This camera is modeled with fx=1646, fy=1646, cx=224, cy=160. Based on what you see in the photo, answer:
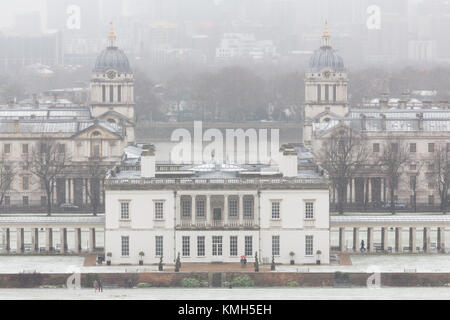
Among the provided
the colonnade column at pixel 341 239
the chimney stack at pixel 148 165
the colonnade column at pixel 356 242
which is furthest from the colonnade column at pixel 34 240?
the colonnade column at pixel 356 242

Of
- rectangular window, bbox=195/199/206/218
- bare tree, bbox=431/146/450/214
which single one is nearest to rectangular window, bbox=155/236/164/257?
rectangular window, bbox=195/199/206/218

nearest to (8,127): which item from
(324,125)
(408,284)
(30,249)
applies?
(324,125)

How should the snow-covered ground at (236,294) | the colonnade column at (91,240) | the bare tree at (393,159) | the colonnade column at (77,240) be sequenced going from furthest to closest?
the bare tree at (393,159) → the colonnade column at (77,240) → the colonnade column at (91,240) → the snow-covered ground at (236,294)

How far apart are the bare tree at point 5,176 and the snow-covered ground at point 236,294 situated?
29.3 metres

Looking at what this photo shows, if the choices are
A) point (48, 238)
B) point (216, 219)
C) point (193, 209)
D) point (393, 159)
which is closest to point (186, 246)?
point (193, 209)

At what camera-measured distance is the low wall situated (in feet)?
269

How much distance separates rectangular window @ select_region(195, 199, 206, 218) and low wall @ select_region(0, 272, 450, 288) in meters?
5.76

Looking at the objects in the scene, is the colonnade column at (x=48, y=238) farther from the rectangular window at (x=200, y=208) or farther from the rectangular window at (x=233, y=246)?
the rectangular window at (x=233, y=246)

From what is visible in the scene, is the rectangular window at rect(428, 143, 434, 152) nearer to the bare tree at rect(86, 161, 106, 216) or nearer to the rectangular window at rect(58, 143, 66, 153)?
the bare tree at rect(86, 161, 106, 216)

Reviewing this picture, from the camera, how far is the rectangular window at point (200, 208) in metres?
88.0

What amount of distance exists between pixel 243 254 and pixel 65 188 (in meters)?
34.5

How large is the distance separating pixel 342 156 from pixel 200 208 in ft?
104

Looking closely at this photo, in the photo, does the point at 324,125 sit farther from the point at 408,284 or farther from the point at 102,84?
the point at 408,284

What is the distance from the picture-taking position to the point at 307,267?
8612 centimetres
